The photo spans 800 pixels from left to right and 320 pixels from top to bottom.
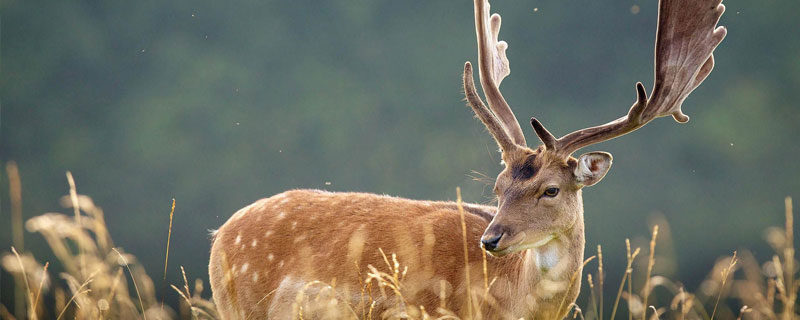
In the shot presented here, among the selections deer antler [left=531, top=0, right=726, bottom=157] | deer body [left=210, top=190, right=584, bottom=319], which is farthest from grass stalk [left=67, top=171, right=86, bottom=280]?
deer antler [left=531, top=0, right=726, bottom=157]

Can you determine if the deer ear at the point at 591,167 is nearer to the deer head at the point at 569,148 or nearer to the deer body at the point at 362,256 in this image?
the deer head at the point at 569,148

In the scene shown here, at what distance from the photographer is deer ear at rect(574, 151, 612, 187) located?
3.54 m

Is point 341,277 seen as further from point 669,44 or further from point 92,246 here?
point 669,44

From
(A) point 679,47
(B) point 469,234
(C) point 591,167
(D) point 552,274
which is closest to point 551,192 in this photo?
(C) point 591,167

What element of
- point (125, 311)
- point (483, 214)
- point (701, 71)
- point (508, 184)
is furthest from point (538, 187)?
point (125, 311)

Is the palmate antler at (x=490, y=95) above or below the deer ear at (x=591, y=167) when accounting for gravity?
above

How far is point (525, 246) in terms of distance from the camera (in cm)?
344

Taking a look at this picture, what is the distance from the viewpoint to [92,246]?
3061 millimetres

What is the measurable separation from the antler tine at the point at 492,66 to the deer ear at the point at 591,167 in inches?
18.4

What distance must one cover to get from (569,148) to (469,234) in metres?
0.70

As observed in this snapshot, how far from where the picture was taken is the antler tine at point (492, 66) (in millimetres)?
4125

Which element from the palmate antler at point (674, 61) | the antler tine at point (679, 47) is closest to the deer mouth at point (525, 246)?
the palmate antler at point (674, 61)

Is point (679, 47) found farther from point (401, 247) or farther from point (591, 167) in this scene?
point (401, 247)

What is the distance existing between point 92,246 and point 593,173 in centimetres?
216
